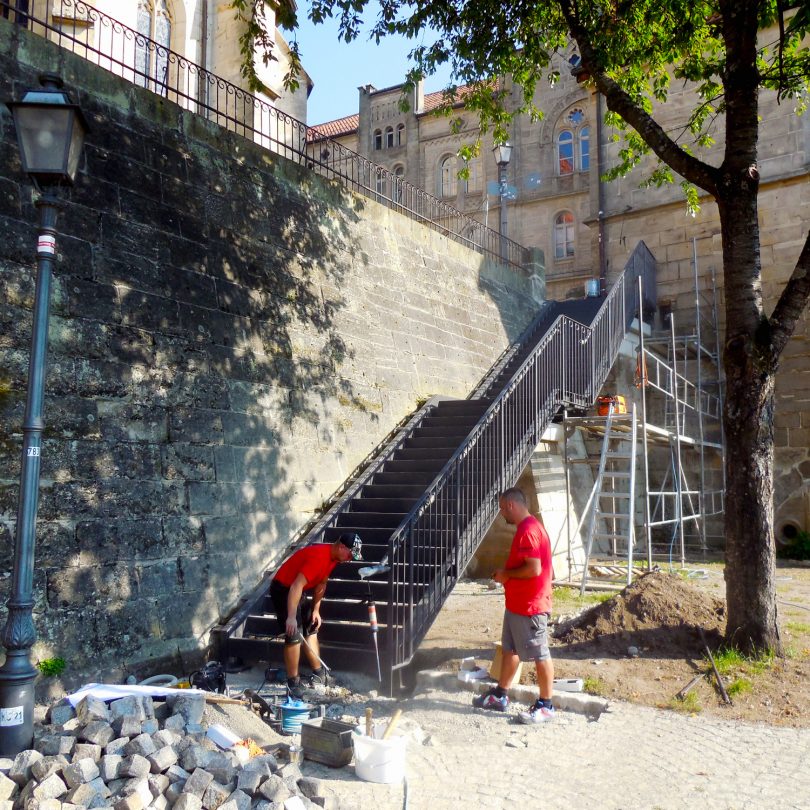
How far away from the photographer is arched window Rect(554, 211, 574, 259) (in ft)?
90.9

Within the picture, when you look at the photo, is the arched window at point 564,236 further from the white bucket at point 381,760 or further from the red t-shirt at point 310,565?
the white bucket at point 381,760

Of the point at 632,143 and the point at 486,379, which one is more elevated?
the point at 632,143

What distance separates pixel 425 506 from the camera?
7195 mm

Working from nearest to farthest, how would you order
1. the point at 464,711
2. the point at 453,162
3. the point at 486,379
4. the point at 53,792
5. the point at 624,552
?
1. the point at 53,792
2. the point at 464,711
3. the point at 486,379
4. the point at 624,552
5. the point at 453,162

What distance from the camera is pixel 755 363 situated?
22.0ft

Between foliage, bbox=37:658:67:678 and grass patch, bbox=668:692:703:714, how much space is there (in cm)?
457

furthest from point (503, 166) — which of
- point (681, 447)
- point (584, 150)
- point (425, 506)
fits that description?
point (584, 150)

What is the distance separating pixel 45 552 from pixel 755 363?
608 centimetres

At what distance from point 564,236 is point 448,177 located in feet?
21.9

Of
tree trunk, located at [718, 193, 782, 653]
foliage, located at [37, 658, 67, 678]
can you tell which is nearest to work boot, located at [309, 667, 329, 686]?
foliage, located at [37, 658, 67, 678]

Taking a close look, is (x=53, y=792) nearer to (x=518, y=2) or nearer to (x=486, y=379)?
(x=518, y=2)

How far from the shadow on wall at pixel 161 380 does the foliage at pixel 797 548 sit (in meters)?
9.54

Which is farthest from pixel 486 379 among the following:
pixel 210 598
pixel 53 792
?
pixel 53 792

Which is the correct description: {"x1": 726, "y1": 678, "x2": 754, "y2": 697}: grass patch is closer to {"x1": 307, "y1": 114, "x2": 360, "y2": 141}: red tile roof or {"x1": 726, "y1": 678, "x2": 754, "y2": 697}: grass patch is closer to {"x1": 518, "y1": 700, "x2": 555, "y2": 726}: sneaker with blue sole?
{"x1": 518, "y1": 700, "x2": 555, "y2": 726}: sneaker with blue sole
